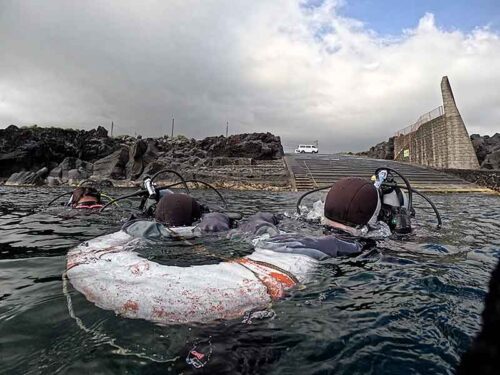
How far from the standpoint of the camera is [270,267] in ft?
10.3

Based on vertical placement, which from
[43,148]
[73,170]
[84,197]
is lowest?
[84,197]

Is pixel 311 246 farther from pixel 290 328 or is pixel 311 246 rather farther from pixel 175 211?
pixel 175 211

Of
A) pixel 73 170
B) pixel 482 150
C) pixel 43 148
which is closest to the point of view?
pixel 73 170

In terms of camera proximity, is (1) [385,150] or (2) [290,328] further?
(1) [385,150]

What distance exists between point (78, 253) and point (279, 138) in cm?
3389

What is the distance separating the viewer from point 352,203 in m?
5.03

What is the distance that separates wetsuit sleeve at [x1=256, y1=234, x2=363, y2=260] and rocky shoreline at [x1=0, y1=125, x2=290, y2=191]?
16570 millimetres

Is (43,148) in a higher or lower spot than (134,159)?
higher

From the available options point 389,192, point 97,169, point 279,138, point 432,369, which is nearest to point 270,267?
point 432,369

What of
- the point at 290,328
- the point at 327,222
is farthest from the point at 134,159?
the point at 290,328

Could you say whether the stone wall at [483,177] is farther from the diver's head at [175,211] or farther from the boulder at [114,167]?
the boulder at [114,167]

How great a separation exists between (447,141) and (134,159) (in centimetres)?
2519

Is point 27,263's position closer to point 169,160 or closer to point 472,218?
point 472,218

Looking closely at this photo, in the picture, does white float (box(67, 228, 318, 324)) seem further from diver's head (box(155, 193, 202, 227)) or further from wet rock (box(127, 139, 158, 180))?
wet rock (box(127, 139, 158, 180))
